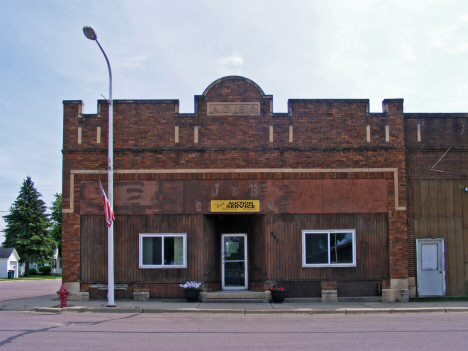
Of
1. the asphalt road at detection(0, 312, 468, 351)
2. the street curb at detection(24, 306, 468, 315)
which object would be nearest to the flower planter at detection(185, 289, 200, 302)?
Answer: the street curb at detection(24, 306, 468, 315)

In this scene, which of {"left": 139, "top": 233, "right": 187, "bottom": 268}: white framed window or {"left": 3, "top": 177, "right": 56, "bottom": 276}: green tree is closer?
{"left": 139, "top": 233, "right": 187, "bottom": 268}: white framed window

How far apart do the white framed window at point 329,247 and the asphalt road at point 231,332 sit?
107 inches

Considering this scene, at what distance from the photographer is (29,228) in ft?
170

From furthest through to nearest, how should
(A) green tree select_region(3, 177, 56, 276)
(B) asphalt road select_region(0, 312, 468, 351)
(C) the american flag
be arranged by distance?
(A) green tree select_region(3, 177, 56, 276) < (C) the american flag < (B) asphalt road select_region(0, 312, 468, 351)

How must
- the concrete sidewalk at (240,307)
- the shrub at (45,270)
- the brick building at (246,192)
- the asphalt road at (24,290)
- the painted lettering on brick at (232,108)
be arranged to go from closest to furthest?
1. the concrete sidewalk at (240,307)
2. the brick building at (246,192)
3. the painted lettering on brick at (232,108)
4. the asphalt road at (24,290)
5. the shrub at (45,270)

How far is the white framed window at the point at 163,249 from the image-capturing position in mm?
15367

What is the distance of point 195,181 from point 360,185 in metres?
5.75

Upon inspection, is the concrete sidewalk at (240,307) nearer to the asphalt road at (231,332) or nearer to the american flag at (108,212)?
the asphalt road at (231,332)

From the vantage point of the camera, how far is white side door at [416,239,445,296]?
15.8m

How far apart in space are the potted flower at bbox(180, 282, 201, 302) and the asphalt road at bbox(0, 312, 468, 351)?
1.87 m

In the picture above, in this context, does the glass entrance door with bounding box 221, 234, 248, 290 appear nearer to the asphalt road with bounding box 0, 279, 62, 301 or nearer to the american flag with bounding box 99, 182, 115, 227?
the american flag with bounding box 99, 182, 115, 227

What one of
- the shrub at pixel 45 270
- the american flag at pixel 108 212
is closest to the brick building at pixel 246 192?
the american flag at pixel 108 212

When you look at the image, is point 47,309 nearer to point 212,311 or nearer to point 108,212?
point 108,212

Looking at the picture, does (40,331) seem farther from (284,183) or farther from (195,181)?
(284,183)
